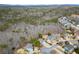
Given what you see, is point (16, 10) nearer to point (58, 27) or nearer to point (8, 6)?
point (8, 6)

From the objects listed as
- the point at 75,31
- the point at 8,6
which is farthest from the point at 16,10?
the point at 75,31

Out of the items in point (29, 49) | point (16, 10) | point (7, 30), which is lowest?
point (29, 49)

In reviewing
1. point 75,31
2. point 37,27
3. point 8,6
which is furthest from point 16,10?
point 75,31

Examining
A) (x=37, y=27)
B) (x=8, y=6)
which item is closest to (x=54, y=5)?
(x=37, y=27)
